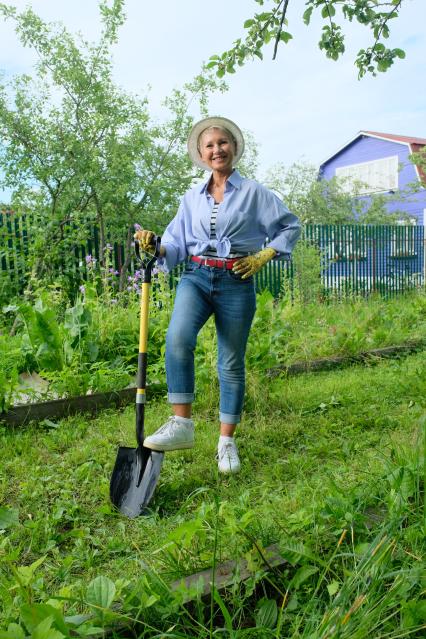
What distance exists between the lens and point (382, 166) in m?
26.6

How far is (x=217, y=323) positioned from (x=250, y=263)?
0.41 m

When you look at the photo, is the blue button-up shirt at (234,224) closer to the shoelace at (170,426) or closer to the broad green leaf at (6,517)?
the shoelace at (170,426)

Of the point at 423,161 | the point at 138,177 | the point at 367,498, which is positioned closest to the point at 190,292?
the point at 367,498

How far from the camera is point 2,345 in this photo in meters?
4.77

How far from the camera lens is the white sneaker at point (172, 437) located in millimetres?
2885

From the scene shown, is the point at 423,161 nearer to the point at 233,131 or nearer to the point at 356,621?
the point at 233,131

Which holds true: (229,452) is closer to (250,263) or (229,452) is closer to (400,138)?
(250,263)

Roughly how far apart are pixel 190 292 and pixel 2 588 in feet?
5.75

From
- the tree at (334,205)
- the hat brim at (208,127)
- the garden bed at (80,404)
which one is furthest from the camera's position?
the tree at (334,205)

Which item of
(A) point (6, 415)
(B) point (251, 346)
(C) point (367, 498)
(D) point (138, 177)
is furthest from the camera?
(D) point (138, 177)

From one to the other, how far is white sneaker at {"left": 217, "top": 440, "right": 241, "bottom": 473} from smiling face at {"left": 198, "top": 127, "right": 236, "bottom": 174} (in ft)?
4.98

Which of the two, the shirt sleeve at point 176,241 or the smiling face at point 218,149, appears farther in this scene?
the shirt sleeve at point 176,241

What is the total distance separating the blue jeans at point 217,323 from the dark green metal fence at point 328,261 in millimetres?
5147

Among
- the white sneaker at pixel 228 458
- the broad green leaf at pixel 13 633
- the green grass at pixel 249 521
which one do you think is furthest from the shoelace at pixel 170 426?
the broad green leaf at pixel 13 633
